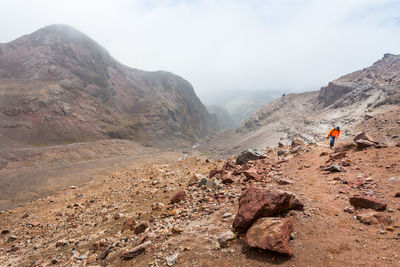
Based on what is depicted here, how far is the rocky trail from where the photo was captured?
471 cm

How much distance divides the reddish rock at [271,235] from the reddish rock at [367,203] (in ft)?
8.20

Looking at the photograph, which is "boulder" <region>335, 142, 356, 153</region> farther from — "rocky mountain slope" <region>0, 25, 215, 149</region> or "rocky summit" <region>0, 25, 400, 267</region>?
"rocky mountain slope" <region>0, 25, 215, 149</region>

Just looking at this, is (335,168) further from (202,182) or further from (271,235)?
(271,235)

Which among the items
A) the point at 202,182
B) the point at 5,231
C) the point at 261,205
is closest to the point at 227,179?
the point at 202,182

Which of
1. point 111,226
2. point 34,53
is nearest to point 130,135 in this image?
point 34,53

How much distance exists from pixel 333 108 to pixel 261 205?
2534 inches

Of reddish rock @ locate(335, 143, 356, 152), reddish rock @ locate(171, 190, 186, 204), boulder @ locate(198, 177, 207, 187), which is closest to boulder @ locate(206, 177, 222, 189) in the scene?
boulder @ locate(198, 177, 207, 187)

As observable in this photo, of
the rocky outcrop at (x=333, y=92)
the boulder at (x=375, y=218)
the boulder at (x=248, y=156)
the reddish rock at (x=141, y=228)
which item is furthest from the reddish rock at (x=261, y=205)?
the rocky outcrop at (x=333, y=92)

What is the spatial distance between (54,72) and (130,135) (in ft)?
121

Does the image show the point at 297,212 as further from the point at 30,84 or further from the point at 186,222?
the point at 30,84

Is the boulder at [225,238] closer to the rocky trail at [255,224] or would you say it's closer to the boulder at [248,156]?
the rocky trail at [255,224]

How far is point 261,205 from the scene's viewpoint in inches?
218

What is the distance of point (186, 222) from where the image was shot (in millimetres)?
6680

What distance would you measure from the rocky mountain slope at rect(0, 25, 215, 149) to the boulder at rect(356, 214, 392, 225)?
69.0m
